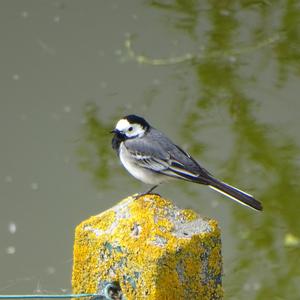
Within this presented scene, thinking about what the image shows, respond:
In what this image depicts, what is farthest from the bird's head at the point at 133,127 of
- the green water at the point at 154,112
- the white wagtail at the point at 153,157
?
the green water at the point at 154,112

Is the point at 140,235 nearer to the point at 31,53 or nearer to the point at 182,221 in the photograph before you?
the point at 182,221

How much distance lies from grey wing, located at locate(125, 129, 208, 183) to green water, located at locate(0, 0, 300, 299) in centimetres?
144

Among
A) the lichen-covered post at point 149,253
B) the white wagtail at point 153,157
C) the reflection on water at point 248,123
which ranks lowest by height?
the reflection on water at point 248,123

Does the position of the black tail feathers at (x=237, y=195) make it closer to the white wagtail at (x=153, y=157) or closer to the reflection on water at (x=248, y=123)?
the white wagtail at (x=153, y=157)

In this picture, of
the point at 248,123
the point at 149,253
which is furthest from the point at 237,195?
the point at 248,123

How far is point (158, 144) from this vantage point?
3432mm

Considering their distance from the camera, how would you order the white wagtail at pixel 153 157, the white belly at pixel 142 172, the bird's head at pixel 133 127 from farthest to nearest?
the bird's head at pixel 133 127 < the white belly at pixel 142 172 < the white wagtail at pixel 153 157

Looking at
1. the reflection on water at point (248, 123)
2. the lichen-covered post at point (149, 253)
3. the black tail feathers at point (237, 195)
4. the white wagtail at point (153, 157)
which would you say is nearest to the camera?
the lichen-covered post at point (149, 253)

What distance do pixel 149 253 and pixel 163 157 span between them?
1392mm

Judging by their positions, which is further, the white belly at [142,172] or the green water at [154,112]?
the green water at [154,112]

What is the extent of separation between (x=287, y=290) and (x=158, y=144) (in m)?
1.69

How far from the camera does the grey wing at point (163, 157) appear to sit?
129 inches

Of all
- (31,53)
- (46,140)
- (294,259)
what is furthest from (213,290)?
(31,53)

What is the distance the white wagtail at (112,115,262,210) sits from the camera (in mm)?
3256
